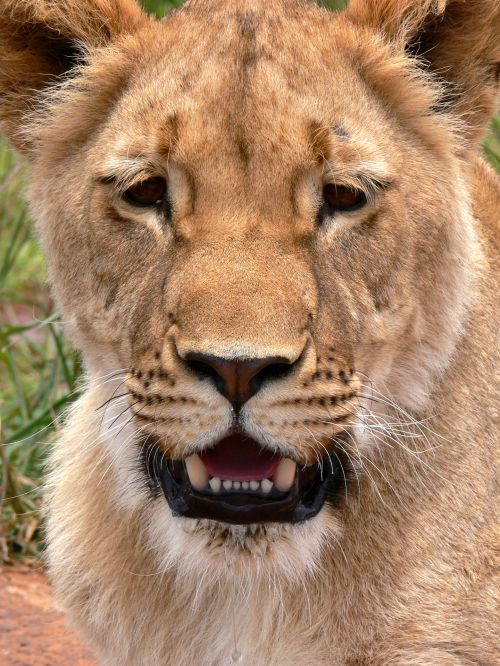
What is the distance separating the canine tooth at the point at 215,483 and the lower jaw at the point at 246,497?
0.03 feet

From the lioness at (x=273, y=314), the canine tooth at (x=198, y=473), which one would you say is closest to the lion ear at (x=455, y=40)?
the lioness at (x=273, y=314)

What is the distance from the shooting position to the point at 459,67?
283cm

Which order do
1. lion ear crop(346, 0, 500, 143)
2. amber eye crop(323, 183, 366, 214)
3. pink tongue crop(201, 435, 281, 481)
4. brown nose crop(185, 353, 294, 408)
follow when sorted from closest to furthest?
brown nose crop(185, 353, 294, 408)
pink tongue crop(201, 435, 281, 481)
amber eye crop(323, 183, 366, 214)
lion ear crop(346, 0, 500, 143)

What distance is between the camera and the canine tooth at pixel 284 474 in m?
2.43

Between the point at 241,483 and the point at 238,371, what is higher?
the point at 238,371

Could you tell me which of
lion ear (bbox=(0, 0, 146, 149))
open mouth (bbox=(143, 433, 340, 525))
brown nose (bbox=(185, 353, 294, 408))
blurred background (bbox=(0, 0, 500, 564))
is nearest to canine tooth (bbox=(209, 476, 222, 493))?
open mouth (bbox=(143, 433, 340, 525))

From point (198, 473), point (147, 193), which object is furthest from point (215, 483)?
point (147, 193)

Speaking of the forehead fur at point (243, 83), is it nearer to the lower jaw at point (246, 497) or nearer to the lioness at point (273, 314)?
the lioness at point (273, 314)

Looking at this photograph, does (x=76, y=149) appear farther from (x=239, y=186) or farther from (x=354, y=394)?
(x=354, y=394)

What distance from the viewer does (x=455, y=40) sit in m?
2.81

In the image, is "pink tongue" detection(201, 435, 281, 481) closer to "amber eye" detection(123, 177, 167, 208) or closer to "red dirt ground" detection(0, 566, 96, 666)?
"amber eye" detection(123, 177, 167, 208)

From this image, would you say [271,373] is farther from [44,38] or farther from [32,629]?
[32,629]

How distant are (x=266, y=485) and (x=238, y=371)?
1.06 ft

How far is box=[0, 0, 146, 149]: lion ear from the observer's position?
2.83 meters
